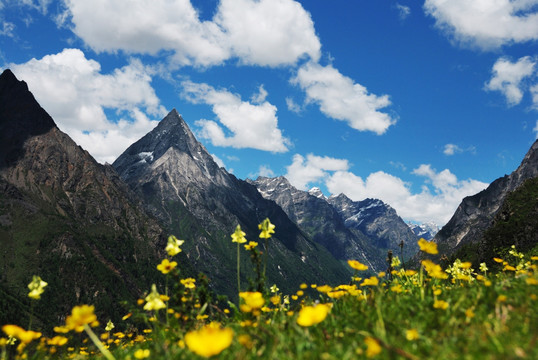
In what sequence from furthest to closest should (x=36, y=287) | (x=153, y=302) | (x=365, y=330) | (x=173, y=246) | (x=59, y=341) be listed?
(x=173, y=246), (x=59, y=341), (x=36, y=287), (x=153, y=302), (x=365, y=330)

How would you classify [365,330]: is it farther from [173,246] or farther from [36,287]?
[36,287]

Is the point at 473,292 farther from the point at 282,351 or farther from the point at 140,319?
the point at 140,319

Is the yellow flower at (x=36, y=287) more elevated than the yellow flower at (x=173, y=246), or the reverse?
the yellow flower at (x=173, y=246)

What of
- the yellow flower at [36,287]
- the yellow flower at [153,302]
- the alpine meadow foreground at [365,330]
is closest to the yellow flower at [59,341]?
the alpine meadow foreground at [365,330]

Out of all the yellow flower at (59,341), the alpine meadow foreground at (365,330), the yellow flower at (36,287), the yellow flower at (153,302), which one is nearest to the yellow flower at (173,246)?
the alpine meadow foreground at (365,330)

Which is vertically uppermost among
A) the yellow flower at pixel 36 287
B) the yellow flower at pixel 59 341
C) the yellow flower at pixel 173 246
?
the yellow flower at pixel 173 246

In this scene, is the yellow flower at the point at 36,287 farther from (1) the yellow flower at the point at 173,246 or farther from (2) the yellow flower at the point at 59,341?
(1) the yellow flower at the point at 173,246

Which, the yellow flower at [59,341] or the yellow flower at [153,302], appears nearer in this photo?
the yellow flower at [153,302]

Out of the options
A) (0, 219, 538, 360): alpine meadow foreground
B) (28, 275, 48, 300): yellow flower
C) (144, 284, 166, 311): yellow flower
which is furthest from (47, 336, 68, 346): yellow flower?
(144, 284, 166, 311): yellow flower

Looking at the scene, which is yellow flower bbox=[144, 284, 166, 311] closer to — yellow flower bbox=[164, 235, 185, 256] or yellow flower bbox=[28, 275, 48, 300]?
yellow flower bbox=[164, 235, 185, 256]

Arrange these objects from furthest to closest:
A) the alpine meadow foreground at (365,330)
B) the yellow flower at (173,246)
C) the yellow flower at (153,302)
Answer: the yellow flower at (173,246)
the yellow flower at (153,302)
the alpine meadow foreground at (365,330)

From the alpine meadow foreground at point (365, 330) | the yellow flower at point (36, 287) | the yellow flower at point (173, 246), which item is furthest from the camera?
the yellow flower at point (173, 246)

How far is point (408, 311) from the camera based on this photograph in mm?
5219

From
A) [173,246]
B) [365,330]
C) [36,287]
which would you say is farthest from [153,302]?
[365,330]
